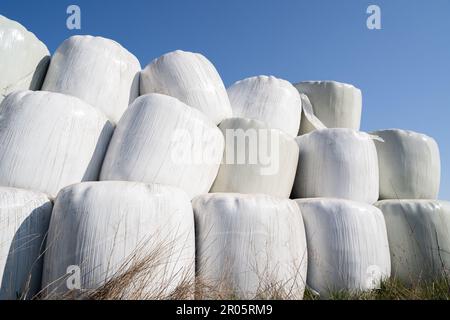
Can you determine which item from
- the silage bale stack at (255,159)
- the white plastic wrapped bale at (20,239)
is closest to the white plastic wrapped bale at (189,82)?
the silage bale stack at (255,159)

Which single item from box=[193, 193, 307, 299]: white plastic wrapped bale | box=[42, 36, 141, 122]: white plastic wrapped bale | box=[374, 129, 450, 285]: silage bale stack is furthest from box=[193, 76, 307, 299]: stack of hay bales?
box=[374, 129, 450, 285]: silage bale stack

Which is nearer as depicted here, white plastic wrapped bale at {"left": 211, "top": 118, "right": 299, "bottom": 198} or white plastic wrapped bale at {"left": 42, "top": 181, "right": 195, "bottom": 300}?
white plastic wrapped bale at {"left": 42, "top": 181, "right": 195, "bottom": 300}

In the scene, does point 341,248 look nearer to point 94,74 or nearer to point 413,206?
point 413,206

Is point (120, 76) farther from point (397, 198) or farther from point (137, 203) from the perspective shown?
point (397, 198)

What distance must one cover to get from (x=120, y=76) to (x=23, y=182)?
2.36 ft

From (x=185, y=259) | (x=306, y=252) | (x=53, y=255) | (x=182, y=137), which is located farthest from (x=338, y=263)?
(x=53, y=255)

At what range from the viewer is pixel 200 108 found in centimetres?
185

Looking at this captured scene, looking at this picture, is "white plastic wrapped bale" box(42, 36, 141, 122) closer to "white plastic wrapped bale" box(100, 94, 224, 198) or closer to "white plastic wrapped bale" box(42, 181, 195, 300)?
"white plastic wrapped bale" box(100, 94, 224, 198)

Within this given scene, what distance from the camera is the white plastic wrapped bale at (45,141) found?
1.40 metres

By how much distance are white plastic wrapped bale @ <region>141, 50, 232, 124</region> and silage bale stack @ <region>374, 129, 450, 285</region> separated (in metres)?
0.92

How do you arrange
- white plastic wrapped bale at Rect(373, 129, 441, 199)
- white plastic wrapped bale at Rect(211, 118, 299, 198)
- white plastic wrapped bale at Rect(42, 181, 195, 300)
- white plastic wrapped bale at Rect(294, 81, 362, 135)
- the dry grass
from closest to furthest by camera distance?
white plastic wrapped bale at Rect(42, 181, 195, 300), the dry grass, white plastic wrapped bale at Rect(211, 118, 299, 198), white plastic wrapped bale at Rect(373, 129, 441, 199), white plastic wrapped bale at Rect(294, 81, 362, 135)

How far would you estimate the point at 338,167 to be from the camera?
1906mm

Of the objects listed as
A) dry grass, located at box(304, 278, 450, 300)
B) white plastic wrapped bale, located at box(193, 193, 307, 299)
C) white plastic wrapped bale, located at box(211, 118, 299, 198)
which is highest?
white plastic wrapped bale, located at box(211, 118, 299, 198)

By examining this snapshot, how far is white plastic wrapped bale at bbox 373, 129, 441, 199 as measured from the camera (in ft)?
7.16
